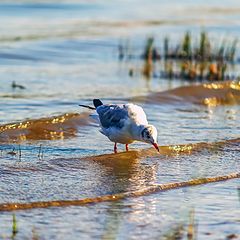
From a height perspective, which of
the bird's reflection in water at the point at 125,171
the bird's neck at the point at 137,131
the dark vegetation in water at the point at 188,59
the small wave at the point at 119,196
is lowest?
the dark vegetation in water at the point at 188,59

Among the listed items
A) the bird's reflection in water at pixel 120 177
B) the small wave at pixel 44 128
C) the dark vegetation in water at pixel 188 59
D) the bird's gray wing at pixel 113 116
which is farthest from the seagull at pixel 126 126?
the dark vegetation in water at pixel 188 59

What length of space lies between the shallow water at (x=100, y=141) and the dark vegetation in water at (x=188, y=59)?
0.34 meters

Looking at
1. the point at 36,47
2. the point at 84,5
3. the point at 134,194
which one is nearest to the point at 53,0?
the point at 84,5

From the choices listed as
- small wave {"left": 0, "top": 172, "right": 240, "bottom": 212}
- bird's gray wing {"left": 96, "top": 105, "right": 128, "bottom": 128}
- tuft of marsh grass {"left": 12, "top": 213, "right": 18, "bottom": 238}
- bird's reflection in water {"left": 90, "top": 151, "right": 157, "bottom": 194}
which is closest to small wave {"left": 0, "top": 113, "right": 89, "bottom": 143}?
bird's gray wing {"left": 96, "top": 105, "right": 128, "bottom": 128}

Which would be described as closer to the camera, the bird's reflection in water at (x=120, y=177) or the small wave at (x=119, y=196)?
the bird's reflection in water at (x=120, y=177)

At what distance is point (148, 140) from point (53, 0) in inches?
639

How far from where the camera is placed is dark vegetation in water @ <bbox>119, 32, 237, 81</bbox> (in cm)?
1516

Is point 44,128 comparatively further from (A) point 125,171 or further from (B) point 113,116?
(A) point 125,171

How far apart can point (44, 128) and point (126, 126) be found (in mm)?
1580

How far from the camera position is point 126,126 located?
9.37m

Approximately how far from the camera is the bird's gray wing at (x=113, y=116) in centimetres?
948

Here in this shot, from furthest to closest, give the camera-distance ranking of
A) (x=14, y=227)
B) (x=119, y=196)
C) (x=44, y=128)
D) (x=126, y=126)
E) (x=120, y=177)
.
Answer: (x=44, y=128) → (x=126, y=126) → (x=120, y=177) → (x=119, y=196) → (x=14, y=227)

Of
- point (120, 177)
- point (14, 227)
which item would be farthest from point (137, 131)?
point (14, 227)

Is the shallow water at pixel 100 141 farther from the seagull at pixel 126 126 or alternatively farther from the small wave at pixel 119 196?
the seagull at pixel 126 126
